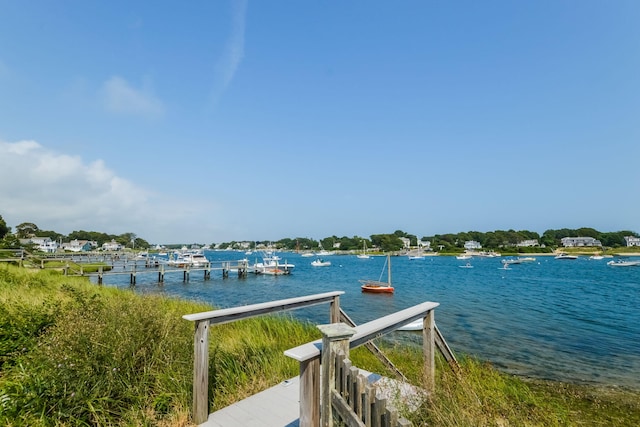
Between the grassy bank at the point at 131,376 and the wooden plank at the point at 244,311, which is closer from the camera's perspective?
the grassy bank at the point at 131,376

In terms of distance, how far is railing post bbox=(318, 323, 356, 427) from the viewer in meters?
2.60

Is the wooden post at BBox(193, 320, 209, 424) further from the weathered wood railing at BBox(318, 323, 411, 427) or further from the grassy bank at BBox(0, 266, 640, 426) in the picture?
the weathered wood railing at BBox(318, 323, 411, 427)

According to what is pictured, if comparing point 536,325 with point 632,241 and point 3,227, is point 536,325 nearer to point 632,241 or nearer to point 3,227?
point 3,227

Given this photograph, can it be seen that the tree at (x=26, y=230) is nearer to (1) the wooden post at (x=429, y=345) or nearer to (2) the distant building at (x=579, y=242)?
(1) the wooden post at (x=429, y=345)

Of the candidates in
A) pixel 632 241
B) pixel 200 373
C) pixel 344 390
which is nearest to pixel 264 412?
pixel 200 373

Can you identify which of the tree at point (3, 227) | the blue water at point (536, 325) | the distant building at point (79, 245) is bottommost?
the blue water at point (536, 325)

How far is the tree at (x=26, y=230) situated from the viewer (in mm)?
92375

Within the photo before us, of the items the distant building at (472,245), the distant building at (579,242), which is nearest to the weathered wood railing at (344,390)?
the distant building at (472,245)

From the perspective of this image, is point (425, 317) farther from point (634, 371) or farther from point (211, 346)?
point (634, 371)

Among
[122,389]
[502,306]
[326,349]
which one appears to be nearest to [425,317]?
[326,349]

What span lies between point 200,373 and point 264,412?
0.91 meters

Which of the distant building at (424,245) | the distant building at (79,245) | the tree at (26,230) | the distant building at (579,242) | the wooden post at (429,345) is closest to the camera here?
the wooden post at (429,345)

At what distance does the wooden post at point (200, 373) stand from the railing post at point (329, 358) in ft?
5.48

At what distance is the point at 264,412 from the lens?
3902mm
